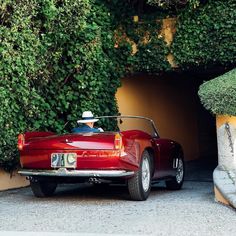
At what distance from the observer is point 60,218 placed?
7410 millimetres

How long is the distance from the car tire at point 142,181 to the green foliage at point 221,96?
1.40 meters

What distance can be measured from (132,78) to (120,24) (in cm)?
213

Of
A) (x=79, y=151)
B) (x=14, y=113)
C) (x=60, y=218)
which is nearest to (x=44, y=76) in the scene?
(x=14, y=113)

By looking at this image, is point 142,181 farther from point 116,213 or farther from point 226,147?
point 226,147

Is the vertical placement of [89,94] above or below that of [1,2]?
below

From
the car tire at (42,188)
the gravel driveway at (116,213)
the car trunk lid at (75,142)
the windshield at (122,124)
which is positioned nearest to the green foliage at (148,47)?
the windshield at (122,124)

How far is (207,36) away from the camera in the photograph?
13055 millimetres

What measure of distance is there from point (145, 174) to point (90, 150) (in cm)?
119

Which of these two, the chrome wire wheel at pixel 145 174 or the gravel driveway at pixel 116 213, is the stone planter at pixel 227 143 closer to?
the gravel driveway at pixel 116 213

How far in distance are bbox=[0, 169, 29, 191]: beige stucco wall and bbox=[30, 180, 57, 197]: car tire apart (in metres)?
1.41

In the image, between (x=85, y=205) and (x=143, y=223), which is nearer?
(x=143, y=223)

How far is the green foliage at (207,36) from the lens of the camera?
12.8 metres

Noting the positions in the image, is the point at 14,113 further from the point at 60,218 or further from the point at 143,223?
the point at 143,223

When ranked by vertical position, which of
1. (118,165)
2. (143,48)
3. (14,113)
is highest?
(143,48)
